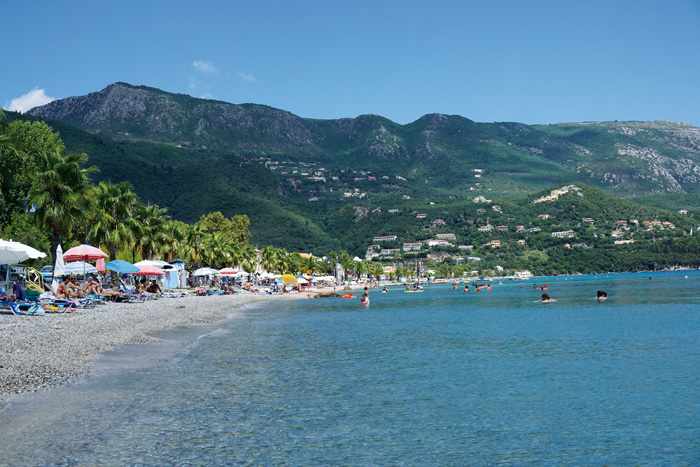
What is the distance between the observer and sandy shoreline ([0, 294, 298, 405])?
14172 mm

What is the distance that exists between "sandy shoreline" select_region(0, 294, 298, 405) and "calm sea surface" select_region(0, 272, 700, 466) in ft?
2.50

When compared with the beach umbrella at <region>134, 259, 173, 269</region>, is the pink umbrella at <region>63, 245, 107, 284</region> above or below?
above

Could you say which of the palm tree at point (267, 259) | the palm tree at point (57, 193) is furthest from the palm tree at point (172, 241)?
the palm tree at point (267, 259)

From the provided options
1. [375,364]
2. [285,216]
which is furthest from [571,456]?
[285,216]

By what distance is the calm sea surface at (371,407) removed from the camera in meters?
9.59

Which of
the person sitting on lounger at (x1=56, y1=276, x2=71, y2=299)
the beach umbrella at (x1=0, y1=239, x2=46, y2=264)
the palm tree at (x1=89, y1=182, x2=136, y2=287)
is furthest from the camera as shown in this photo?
the palm tree at (x1=89, y1=182, x2=136, y2=287)

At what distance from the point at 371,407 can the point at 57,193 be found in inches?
1209

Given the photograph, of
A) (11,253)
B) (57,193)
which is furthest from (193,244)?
(11,253)

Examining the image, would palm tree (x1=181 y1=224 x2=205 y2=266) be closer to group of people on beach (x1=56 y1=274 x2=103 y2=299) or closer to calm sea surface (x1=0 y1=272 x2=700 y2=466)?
group of people on beach (x1=56 y1=274 x2=103 y2=299)

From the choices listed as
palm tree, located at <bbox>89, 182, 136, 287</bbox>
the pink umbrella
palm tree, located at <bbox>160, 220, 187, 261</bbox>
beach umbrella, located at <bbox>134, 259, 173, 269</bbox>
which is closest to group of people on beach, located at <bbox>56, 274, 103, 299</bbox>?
the pink umbrella

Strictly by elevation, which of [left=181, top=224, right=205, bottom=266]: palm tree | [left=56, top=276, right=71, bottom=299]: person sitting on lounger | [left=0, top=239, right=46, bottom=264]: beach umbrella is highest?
[left=181, top=224, right=205, bottom=266]: palm tree

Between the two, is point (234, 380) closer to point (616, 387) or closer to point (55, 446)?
point (55, 446)

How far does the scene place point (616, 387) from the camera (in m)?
14.9

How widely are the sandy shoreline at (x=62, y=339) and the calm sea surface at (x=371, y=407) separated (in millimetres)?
763
